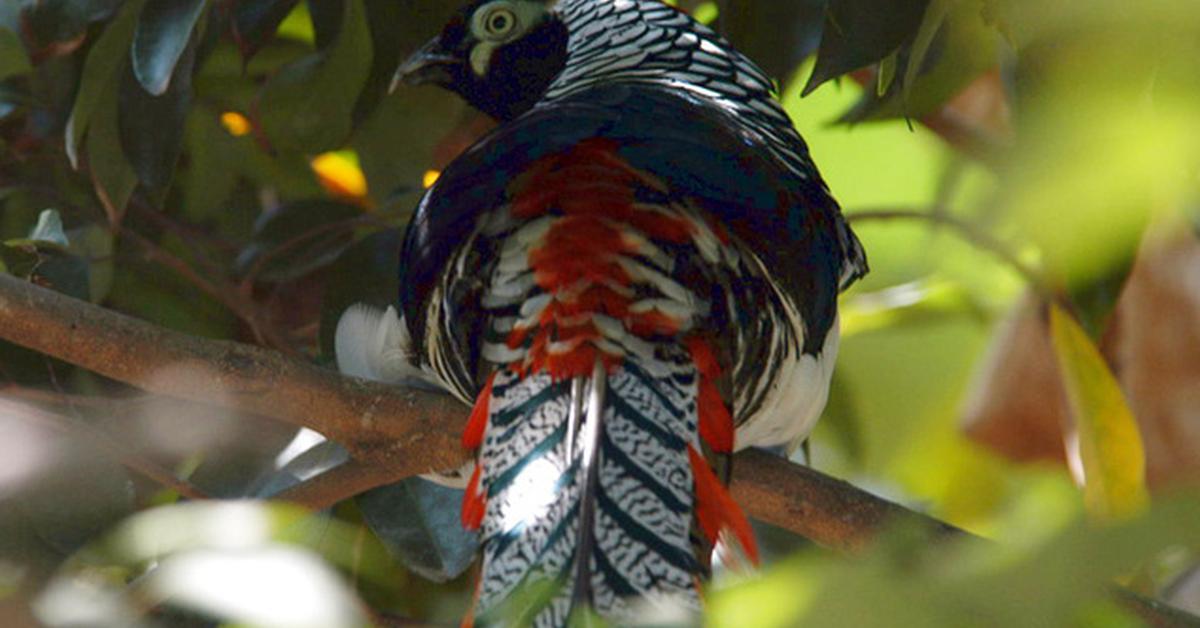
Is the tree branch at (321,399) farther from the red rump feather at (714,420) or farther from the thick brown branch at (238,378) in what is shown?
the red rump feather at (714,420)

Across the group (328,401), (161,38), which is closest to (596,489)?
(328,401)

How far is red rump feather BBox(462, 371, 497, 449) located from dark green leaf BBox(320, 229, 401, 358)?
0.50 meters

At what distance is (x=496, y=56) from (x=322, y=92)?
0.32 metres

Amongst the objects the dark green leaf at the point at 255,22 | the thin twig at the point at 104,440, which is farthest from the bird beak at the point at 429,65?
the thin twig at the point at 104,440

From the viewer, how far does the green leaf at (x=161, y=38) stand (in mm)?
1863

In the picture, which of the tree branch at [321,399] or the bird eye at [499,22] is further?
the bird eye at [499,22]

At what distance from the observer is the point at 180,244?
254cm

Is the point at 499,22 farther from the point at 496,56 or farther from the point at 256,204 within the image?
the point at 256,204

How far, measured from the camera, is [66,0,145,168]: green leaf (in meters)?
2.07

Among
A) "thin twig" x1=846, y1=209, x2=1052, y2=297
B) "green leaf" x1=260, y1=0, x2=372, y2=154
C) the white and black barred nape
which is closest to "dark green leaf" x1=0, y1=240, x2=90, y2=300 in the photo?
"green leaf" x1=260, y1=0, x2=372, y2=154

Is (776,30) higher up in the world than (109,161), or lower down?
higher up

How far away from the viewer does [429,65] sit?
2301 millimetres

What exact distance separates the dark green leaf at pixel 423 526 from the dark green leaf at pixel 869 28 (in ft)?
2.16

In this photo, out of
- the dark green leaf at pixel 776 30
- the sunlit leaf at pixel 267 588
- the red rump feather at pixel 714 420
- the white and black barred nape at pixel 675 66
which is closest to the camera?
the sunlit leaf at pixel 267 588
